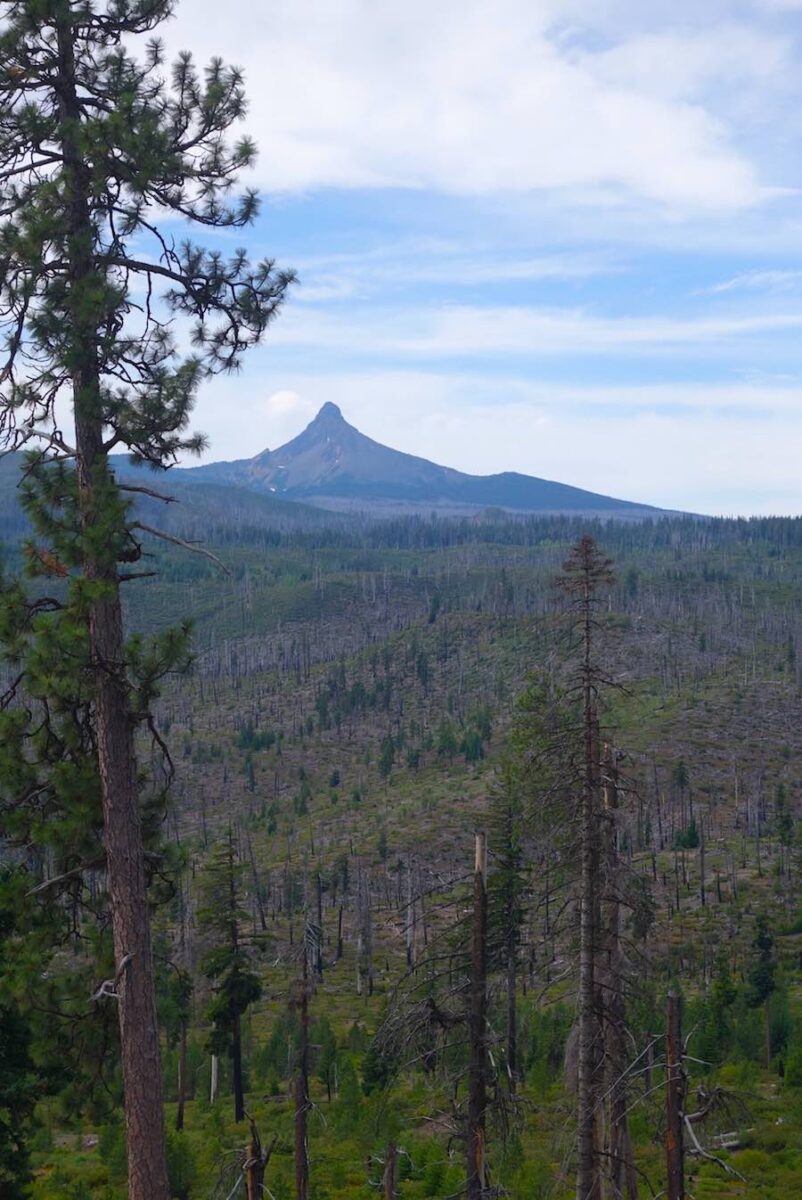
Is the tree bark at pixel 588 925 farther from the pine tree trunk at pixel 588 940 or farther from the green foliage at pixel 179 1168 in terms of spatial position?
the green foliage at pixel 179 1168

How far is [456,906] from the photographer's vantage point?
64.0 feet

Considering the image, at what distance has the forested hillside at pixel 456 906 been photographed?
47.2ft

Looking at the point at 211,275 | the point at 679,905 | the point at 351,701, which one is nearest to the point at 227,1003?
the point at 211,275

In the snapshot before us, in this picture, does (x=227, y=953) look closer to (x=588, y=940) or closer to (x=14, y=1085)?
(x=14, y=1085)

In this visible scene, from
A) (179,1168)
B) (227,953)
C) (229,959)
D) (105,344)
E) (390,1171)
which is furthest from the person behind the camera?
(227,953)

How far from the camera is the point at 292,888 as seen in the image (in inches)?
3511

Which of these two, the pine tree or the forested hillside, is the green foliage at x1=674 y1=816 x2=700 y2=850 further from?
the pine tree

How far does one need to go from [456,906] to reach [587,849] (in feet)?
20.0

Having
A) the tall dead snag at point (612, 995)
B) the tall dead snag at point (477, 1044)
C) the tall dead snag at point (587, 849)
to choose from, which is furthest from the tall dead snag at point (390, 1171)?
the tall dead snag at point (477, 1044)

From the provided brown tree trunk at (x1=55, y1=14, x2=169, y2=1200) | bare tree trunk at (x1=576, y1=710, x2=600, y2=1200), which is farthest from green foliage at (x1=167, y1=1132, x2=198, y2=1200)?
brown tree trunk at (x1=55, y1=14, x2=169, y2=1200)

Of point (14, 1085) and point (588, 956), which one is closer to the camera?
point (588, 956)

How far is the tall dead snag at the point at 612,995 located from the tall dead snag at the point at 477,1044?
150 centimetres

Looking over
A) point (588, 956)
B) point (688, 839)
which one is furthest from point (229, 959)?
point (688, 839)

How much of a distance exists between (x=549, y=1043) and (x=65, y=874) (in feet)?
130
